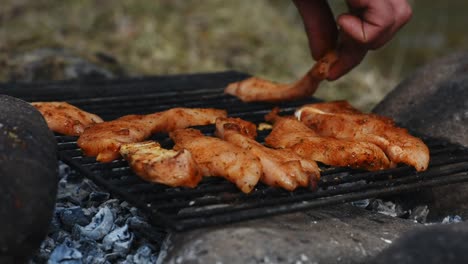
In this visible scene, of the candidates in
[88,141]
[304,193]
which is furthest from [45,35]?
[304,193]

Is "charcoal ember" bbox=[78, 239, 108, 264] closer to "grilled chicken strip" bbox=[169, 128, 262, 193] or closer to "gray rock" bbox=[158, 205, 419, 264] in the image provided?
"gray rock" bbox=[158, 205, 419, 264]

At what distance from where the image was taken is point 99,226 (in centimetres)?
374

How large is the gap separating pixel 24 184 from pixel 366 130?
209 cm

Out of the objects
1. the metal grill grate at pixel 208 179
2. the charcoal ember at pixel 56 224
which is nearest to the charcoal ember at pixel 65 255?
the charcoal ember at pixel 56 224

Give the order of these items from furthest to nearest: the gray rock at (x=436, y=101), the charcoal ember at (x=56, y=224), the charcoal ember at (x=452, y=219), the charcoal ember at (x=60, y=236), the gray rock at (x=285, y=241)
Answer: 1. the gray rock at (x=436, y=101)
2. the charcoal ember at (x=452, y=219)
3. the charcoal ember at (x=56, y=224)
4. the charcoal ember at (x=60, y=236)
5. the gray rock at (x=285, y=241)

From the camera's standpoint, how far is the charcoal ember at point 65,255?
11.4 feet

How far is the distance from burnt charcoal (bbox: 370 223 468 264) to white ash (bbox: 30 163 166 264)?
46.6 inches

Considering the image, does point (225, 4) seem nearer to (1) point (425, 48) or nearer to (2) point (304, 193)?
(1) point (425, 48)

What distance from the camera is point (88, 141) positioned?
3826mm

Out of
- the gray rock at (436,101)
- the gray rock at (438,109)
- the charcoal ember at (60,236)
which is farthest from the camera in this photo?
the gray rock at (436,101)

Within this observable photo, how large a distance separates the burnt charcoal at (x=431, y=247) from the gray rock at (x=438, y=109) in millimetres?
1379

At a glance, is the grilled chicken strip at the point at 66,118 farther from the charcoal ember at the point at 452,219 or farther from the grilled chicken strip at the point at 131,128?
the charcoal ember at the point at 452,219

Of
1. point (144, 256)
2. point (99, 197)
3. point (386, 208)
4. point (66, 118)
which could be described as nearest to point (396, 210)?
point (386, 208)

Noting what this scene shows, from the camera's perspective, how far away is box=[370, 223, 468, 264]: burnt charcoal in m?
2.76
